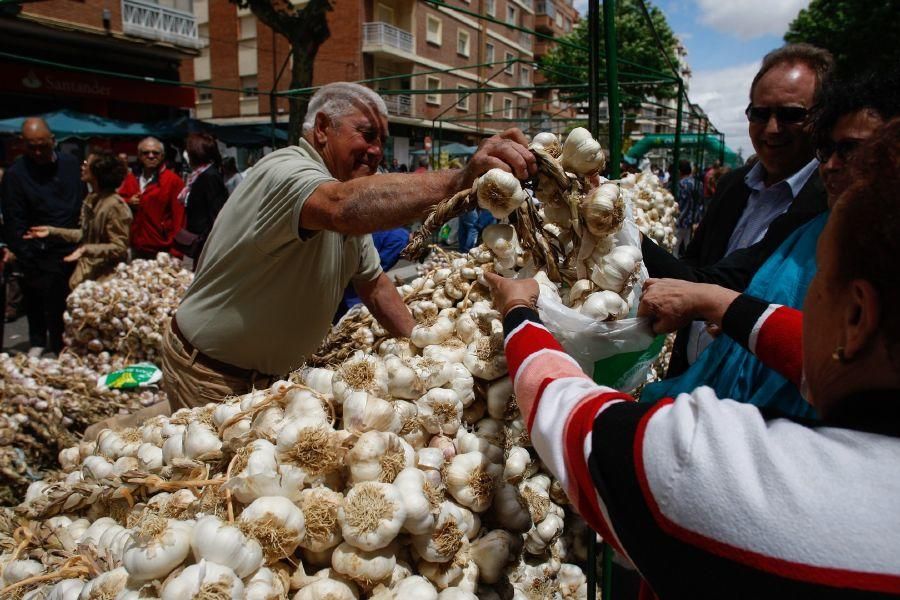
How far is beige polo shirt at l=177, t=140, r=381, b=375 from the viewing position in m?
1.70

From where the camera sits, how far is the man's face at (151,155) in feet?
15.3

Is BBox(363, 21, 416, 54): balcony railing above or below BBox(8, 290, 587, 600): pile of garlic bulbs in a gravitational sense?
above

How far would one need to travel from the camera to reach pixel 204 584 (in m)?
0.79

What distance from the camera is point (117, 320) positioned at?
11.8 feet

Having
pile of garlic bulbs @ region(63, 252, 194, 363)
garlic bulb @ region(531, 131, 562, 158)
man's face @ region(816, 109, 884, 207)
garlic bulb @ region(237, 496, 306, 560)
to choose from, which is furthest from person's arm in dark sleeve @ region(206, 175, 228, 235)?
man's face @ region(816, 109, 884, 207)

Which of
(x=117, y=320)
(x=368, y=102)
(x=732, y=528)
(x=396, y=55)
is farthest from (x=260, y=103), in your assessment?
(x=732, y=528)

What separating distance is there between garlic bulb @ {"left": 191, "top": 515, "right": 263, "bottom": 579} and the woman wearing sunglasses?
3.23 feet

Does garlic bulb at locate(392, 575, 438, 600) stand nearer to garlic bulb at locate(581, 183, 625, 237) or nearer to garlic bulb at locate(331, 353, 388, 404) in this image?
garlic bulb at locate(331, 353, 388, 404)

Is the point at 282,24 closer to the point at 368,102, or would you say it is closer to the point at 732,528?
the point at 368,102

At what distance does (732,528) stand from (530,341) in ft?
1.46

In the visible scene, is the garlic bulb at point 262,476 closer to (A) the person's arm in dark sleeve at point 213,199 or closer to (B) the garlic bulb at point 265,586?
(B) the garlic bulb at point 265,586

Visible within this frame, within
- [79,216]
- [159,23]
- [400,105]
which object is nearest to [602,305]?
[79,216]

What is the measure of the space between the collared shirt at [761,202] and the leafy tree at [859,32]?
17054 mm

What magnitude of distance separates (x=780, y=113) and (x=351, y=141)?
1525 millimetres
